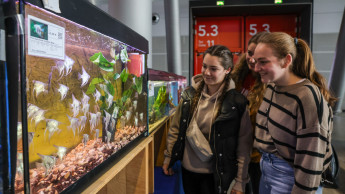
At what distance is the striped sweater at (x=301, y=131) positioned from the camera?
1.05 m

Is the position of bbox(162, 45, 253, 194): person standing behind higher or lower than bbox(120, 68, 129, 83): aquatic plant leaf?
lower

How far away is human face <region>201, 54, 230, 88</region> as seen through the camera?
1.53 meters

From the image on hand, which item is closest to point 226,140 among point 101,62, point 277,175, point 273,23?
point 277,175

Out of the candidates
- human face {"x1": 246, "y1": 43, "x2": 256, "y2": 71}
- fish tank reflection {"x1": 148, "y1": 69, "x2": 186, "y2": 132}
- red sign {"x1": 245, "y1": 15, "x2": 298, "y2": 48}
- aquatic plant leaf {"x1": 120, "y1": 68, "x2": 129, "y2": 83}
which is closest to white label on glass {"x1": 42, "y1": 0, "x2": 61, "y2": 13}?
aquatic plant leaf {"x1": 120, "y1": 68, "x2": 129, "y2": 83}

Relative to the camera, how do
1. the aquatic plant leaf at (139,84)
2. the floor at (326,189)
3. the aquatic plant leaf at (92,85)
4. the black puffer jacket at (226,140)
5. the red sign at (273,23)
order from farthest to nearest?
the red sign at (273,23), the floor at (326,189), the black puffer jacket at (226,140), the aquatic plant leaf at (139,84), the aquatic plant leaf at (92,85)

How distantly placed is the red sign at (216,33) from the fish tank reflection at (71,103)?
114 inches

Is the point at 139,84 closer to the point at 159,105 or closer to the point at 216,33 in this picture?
the point at 159,105

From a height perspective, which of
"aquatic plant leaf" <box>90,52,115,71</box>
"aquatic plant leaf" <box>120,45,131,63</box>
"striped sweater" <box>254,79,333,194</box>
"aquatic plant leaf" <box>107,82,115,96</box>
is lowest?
"striped sweater" <box>254,79,333,194</box>

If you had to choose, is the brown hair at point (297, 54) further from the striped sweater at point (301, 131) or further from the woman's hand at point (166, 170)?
the woman's hand at point (166, 170)

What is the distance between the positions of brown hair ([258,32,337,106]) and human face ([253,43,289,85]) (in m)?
0.03

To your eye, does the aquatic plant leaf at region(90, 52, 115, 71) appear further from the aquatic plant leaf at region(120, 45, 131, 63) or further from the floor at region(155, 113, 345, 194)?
the floor at region(155, 113, 345, 194)

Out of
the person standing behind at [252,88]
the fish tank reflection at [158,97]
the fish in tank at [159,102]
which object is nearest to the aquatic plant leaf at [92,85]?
the fish tank reflection at [158,97]

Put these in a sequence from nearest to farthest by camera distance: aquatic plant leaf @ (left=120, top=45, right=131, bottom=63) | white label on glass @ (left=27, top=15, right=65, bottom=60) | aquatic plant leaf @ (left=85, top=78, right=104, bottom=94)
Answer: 1. white label on glass @ (left=27, top=15, right=65, bottom=60)
2. aquatic plant leaf @ (left=85, top=78, right=104, bottom=94)
3. aquatic plant leaf @ (left=120, top=45, right=131, bottom=63)

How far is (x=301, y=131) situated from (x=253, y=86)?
74cm
